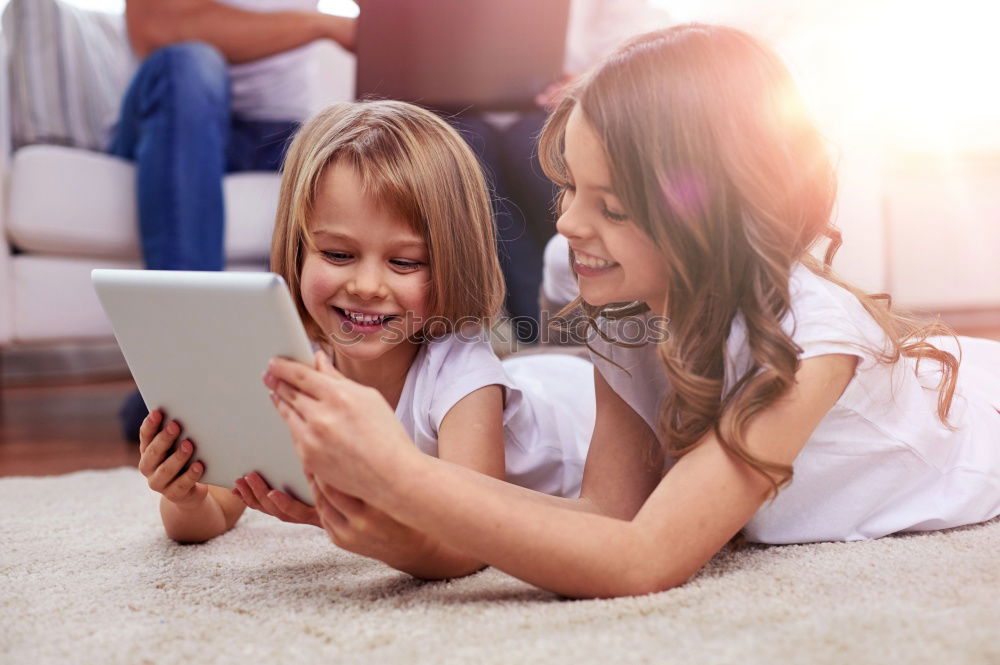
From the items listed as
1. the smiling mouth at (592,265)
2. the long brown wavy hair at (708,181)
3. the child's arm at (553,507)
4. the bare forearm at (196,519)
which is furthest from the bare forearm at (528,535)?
the bare forearm at (196,519)

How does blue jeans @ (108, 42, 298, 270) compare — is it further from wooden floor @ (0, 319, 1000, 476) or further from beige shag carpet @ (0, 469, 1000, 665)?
beige shag carpet @ (0, 469, 1000, 665)

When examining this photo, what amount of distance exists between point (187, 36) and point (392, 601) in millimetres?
1475

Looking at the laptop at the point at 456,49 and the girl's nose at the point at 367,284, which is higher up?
the laptop at the point at 456,49

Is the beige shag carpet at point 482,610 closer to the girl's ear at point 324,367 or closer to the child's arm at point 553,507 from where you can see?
the child's arm at point 553,507

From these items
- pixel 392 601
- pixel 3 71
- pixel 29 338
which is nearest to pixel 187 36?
pixel 3 71

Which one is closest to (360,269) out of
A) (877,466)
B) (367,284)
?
(367,284)

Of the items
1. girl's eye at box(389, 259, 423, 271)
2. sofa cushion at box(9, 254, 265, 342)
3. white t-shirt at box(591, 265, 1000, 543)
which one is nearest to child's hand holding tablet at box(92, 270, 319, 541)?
girl's eye at box(389, 259, 423, 271)

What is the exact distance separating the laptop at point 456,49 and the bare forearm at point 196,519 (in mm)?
908

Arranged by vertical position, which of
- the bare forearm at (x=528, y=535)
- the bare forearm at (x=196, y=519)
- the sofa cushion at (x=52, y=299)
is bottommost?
the sofa cushion at (x=52, y=299)

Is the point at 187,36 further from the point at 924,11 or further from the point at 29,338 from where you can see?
the point at 924,11

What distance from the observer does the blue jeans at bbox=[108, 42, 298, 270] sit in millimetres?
1565

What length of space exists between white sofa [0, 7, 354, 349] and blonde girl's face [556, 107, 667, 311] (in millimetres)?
1181

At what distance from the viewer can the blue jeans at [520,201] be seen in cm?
167

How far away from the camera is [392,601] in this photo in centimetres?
63
